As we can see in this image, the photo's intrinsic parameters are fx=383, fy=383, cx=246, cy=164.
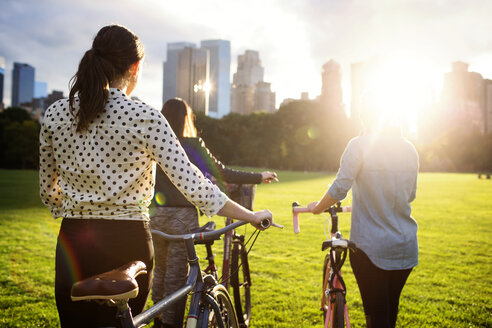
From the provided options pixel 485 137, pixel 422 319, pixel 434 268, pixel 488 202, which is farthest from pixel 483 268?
pixel 485 137

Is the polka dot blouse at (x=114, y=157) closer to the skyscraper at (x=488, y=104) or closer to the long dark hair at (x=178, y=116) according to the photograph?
the long dark hair at (x=178, y=116)

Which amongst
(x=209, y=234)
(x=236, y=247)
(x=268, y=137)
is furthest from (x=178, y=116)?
(x=268, y=137)

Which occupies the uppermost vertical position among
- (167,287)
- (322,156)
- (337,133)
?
(337,133)

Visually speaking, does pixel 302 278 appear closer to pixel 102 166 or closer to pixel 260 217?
pixel 260 217

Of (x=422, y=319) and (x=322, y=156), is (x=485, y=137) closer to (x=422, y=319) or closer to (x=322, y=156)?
(x=322, y=156)

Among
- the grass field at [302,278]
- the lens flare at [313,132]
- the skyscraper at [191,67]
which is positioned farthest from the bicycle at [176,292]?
the skyscraper at [191,67]

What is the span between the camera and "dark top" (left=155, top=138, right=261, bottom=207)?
3732mm

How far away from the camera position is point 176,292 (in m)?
1.87

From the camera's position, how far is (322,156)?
6838 cm

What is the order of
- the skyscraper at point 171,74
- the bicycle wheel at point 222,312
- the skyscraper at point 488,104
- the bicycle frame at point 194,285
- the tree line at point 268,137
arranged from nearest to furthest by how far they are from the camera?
1. the bicycle frame at point 194,285
2. the bicycle wheel at point 222,312
3. the tree line at point 268,137
4. the skyscraper at point 171,74
5. the skyscraper at point 488,104

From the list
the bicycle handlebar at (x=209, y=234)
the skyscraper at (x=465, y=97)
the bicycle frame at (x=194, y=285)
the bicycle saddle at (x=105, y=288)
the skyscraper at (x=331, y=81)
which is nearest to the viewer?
the bicycle saddle at (x=105, y=288)

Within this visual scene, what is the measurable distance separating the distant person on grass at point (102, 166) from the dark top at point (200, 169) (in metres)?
1.92

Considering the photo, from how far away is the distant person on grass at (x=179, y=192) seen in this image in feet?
12.3

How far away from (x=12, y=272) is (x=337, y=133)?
214 ft
